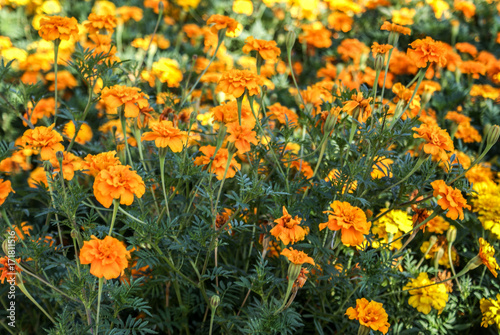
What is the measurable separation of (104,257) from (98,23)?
101cm

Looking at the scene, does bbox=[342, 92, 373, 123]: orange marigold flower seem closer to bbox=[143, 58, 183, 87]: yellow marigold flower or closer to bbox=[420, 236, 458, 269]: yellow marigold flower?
bbox=[420, 236, 458, 269]: yellow marigold flower

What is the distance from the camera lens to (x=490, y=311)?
1428mm

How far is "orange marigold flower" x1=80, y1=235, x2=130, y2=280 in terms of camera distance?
2.88 ft

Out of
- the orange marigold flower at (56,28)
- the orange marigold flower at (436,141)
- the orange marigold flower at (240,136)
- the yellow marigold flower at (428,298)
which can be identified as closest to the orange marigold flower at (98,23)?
the orange marigold flower at (56,28)

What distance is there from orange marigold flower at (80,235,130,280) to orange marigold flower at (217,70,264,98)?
528 mm

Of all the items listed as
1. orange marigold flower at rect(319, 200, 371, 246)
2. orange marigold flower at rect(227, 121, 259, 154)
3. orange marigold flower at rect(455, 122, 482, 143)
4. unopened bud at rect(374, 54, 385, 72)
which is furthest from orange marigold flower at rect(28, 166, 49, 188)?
orange marigold flower at rect(455, 122, 482, 143)

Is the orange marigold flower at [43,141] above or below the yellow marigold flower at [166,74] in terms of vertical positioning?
above

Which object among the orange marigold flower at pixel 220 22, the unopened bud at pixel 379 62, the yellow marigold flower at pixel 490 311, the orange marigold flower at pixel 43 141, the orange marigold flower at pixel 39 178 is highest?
the orange marigold flower at pixel 220 22

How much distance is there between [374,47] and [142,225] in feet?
3.06

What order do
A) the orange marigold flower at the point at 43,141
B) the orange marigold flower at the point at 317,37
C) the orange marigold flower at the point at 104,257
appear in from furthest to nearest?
the orange marigold flower at the point at 317,37, the orange marigold flower at the point at 43,141, the orange marigold flower at the point at 104,257

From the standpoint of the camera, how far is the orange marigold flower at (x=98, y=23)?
1546 millimetres

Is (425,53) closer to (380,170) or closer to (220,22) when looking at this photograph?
(380,170)

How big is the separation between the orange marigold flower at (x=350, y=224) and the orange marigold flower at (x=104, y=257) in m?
0.51

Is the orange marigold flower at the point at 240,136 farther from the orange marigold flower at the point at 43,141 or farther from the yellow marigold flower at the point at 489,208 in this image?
the yellow marigold flower at the point at 489,208
